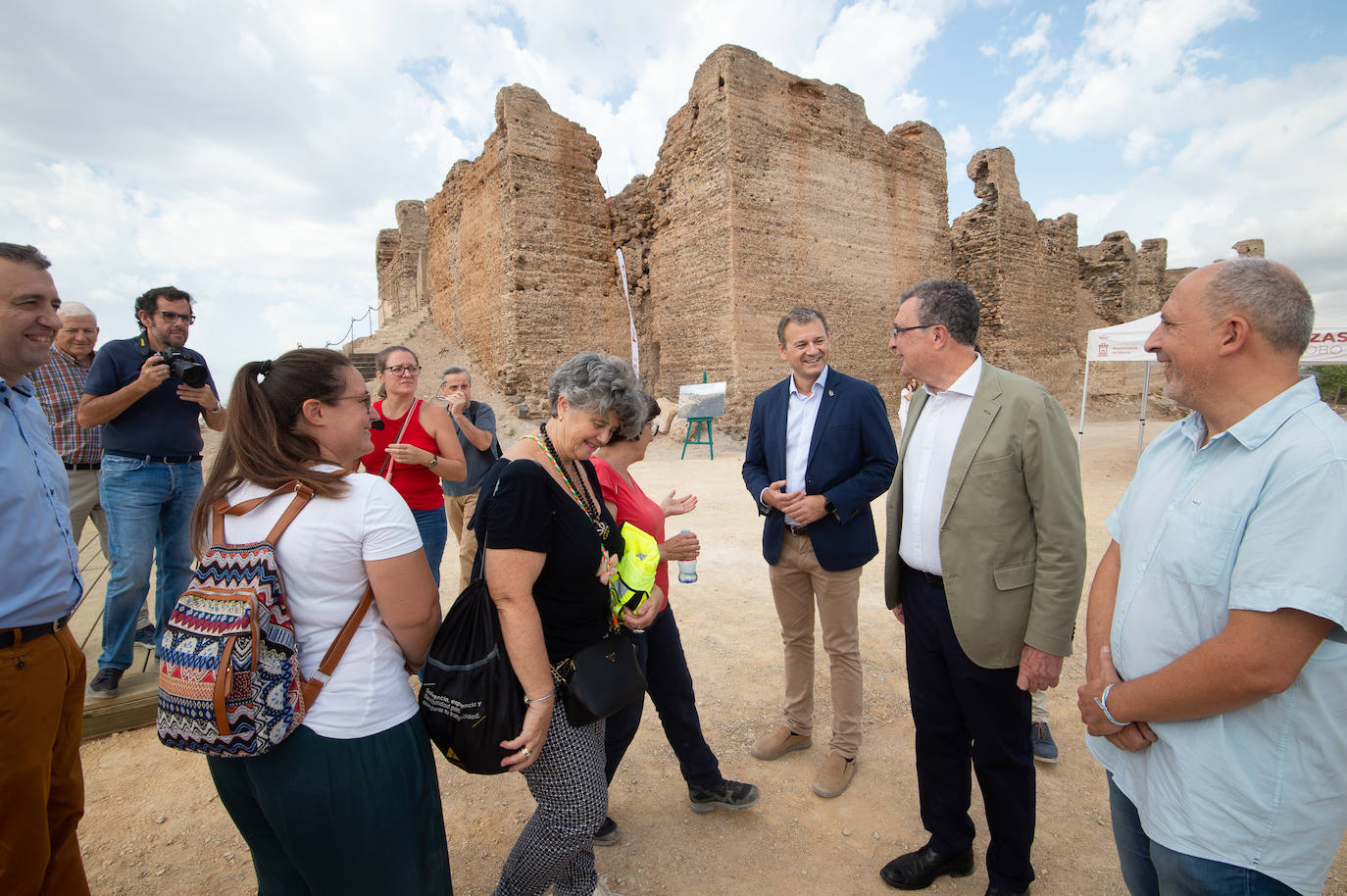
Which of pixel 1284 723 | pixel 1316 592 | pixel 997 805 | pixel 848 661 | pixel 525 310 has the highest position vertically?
pixel 525 310

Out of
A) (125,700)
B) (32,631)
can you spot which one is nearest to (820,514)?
(32,631)

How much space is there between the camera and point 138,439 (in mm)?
3326

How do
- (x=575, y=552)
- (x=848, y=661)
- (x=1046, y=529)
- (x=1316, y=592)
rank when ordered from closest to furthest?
(x=1316, y=592) → (x=575, y=552) → (x=1046, y=529) → (x=848, y=661)

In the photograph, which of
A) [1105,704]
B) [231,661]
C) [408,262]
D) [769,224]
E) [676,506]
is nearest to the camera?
[231,661]

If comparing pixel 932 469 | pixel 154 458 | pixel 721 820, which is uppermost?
pixel 154 458

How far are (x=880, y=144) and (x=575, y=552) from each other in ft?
51.8

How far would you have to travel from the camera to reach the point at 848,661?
294 cm

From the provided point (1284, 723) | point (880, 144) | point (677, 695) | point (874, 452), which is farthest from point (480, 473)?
point (880, 144)

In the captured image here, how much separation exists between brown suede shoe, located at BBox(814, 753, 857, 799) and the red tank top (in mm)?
2595

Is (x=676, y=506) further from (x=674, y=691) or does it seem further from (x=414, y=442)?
(x=414, y=442)

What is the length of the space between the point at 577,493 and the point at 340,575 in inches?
26.5

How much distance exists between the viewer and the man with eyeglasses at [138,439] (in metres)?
3.29

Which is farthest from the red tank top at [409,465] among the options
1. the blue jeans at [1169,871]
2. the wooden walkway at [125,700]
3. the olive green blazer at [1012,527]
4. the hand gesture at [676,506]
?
the blue jeans at [1169,871]

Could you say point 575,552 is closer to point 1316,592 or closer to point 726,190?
point 1316,592
